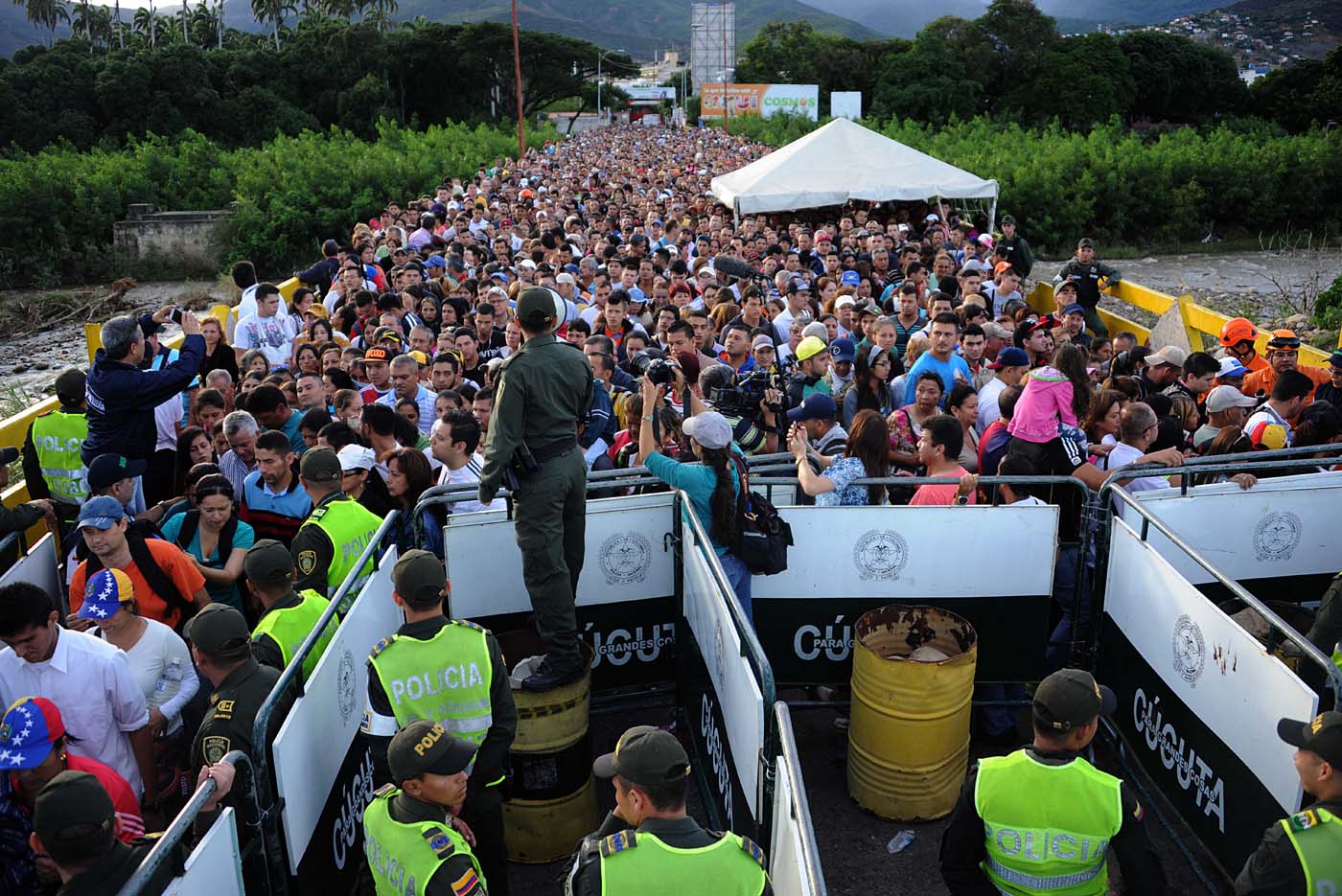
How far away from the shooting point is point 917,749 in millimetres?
5113

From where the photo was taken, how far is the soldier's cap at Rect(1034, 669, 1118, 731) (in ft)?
10.9

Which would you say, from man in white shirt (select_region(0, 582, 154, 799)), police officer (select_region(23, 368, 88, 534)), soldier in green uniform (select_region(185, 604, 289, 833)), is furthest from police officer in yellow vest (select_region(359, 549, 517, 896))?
police officer (select_region(23, 368, 88, 534))

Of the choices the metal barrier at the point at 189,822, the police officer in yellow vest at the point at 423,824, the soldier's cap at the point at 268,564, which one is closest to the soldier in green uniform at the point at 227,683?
the metal barrier at the point at 189,822

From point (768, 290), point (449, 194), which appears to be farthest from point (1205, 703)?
point (449, 194)

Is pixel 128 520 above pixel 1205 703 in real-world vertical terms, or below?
above

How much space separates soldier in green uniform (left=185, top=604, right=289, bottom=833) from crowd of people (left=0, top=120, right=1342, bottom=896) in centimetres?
1

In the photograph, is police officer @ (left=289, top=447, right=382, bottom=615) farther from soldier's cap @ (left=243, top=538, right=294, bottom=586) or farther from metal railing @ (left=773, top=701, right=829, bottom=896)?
metal railing @ (left=773, top=701, right=829, bottom=896)

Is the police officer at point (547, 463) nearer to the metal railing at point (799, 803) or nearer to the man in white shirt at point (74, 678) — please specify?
the metal railing at point (799, 803)

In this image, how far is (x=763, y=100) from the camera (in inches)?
2709

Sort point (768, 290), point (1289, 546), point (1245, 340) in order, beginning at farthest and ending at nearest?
point (768, 290) → point (1245, 340) → point (1289, 546)

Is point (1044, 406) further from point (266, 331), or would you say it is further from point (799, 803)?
point (266, 331)

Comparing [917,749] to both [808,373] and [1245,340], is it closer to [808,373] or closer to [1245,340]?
[808,373]

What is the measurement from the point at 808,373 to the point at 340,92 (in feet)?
195

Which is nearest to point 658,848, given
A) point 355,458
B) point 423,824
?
point 423,824
